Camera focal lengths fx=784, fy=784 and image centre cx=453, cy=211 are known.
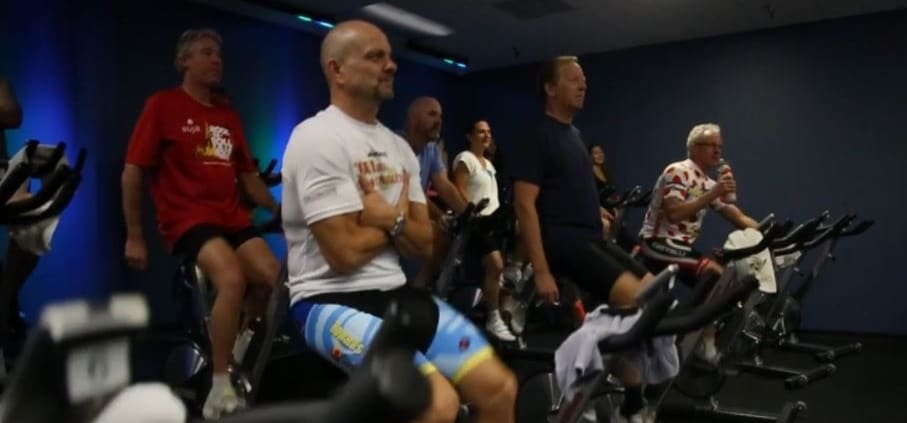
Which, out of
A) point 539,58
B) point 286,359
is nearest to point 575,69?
point 286,359

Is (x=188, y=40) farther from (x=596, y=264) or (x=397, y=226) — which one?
(x=596, y=264)

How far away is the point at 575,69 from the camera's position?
301 centimetres

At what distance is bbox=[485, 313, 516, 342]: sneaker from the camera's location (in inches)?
189

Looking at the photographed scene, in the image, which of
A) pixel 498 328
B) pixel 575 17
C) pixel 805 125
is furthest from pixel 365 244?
pixel 805 125

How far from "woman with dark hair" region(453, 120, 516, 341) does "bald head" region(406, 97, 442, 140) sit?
0.59 metres

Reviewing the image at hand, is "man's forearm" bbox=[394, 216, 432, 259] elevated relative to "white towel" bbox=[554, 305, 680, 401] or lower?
elevated

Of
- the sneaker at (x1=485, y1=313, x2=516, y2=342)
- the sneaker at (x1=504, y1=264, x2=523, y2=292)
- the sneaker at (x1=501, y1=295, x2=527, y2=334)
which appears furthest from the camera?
the sneaker at (x1=504, y1=264, x2=523, y2=292)

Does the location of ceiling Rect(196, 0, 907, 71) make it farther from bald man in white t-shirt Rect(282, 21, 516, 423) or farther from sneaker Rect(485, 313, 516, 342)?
bald man in white t-shirt Rect(282, 21, 516, 423)

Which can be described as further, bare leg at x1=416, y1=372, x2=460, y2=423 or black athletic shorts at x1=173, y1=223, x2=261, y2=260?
black athletic shorts at x1=173, y1=223, x2=261, y2=260

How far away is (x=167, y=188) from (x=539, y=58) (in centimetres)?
571

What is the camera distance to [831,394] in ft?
12.8

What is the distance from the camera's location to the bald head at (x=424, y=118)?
3.93 m

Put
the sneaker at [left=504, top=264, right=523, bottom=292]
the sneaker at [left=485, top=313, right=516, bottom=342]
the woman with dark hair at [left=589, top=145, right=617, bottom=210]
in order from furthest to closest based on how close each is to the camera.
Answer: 1. the woman with dark hair at [left=589, top=145, right=617, bottom=210]
2. the sneaker at [left=504, top=264, right=523, bottom=292]
3. the sneaker at [left=485, top=313, right=516, bottom=342]

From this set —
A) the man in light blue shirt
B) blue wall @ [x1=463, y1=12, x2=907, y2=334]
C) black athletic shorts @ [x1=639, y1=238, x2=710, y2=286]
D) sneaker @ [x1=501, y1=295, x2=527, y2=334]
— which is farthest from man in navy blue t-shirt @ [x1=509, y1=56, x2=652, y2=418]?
blue wall @ [x1=463, y1=12, x2=907, y2=334]
